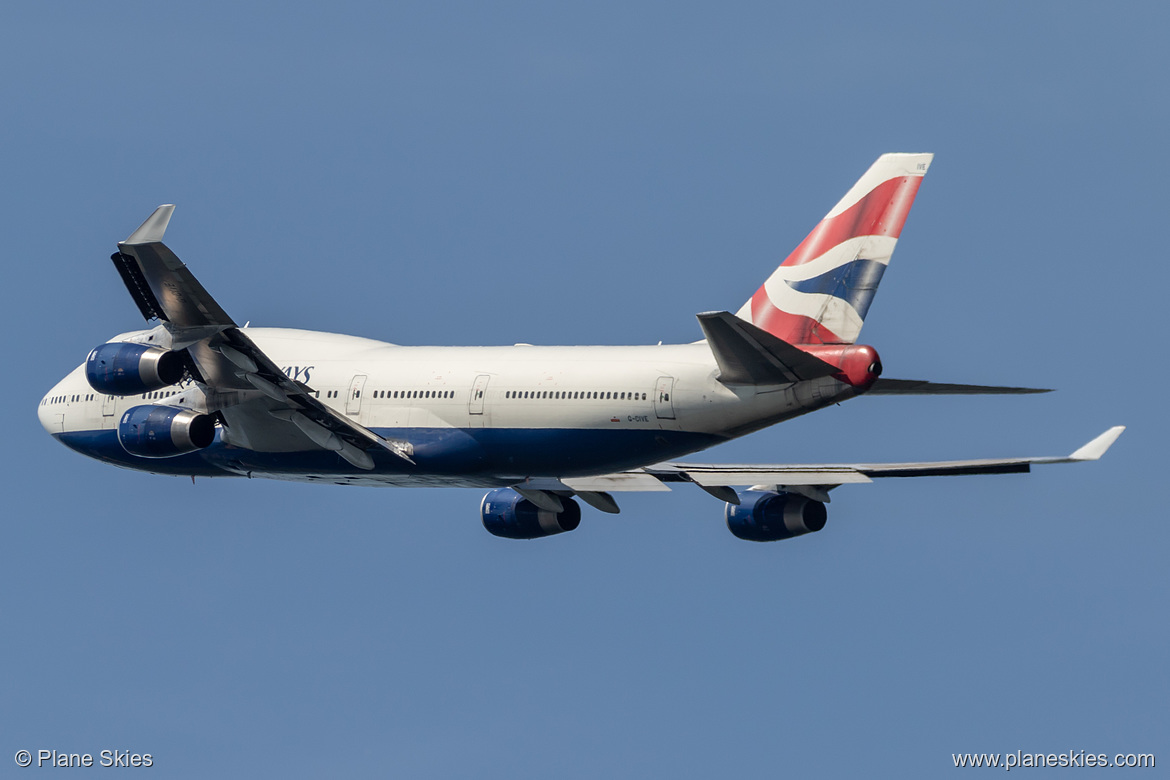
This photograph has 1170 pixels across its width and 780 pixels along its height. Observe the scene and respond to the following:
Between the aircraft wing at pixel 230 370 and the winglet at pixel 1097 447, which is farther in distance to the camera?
the winglet at pixel 1097 447

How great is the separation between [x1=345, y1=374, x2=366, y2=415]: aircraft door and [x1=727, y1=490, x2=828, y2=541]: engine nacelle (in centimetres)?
1082

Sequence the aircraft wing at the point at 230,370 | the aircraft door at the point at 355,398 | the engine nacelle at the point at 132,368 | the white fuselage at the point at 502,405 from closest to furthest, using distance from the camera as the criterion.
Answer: the aircraft wing at the point at 230,370, the white fuselage at the point at 502,405, the engine nacelle at the point at 132,368, the aircraft door at the point at 355,398

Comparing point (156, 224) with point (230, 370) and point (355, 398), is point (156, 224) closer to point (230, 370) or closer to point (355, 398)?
point (230, 370)

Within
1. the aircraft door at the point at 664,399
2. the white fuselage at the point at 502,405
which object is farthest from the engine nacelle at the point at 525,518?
the aircraft door at the point at 664,399

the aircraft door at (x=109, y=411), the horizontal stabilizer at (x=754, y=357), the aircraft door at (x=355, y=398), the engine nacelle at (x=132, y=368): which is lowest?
the horizontal stabilizer at (x=754, y=357)

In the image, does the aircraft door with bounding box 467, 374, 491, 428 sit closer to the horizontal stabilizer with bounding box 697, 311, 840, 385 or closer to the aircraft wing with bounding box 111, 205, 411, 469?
the aircraft wing with bounding box 111, 205, 411, 469

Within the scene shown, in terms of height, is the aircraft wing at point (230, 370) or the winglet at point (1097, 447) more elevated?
the aircraft wing at point (230, 370)

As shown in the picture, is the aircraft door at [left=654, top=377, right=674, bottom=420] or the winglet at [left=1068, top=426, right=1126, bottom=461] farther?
the aircraft door at [left=654, top=377, right=674, bottom=420]

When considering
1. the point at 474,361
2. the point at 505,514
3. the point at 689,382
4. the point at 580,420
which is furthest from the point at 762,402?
the point at 505,514

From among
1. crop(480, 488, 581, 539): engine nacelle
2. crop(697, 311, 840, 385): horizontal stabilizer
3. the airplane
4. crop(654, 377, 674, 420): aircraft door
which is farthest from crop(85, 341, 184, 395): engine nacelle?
crop(697, 311, 840, 385): horizontal stabilizer

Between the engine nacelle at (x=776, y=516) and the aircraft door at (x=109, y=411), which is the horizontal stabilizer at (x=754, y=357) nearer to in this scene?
the engine nacelle at (x=776, y=516)

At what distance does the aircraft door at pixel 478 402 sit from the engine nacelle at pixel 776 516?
29.3 feet

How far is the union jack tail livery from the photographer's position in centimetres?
4344

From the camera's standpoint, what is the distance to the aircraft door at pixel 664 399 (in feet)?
144
